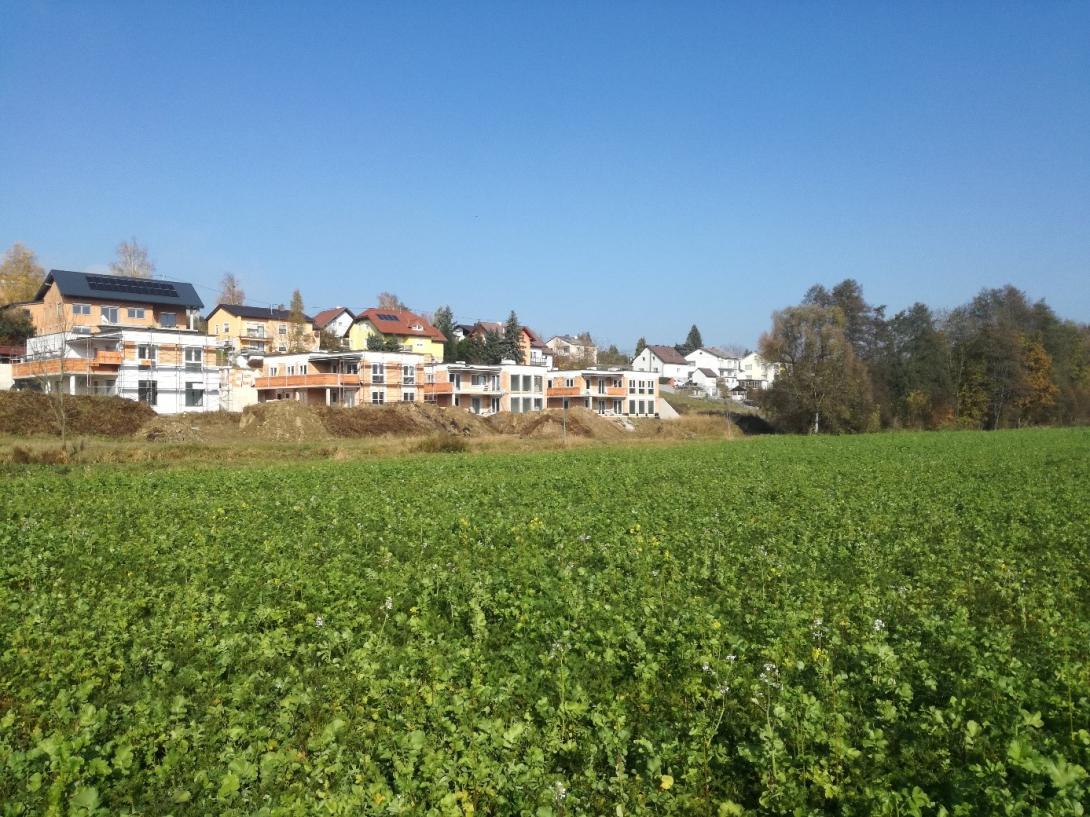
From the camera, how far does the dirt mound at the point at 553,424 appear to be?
6825cm

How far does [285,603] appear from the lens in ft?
32.3

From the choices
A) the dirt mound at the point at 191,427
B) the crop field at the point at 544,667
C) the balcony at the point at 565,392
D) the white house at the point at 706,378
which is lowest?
the crop field at the point at 544,667

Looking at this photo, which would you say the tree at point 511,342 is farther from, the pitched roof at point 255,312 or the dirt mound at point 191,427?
the dirt mound at point 191,427

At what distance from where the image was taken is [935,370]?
84.9m

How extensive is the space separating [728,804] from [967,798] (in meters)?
1.48

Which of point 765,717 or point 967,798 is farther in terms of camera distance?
point 765,717

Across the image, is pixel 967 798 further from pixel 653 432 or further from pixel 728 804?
pixel 653 432

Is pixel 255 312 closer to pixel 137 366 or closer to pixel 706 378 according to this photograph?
pixel 137 366

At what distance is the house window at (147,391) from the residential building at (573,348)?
86530 millimetres

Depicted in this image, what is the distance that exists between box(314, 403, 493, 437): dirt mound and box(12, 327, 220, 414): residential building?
42.9 ft

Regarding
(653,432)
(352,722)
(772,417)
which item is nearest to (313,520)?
(352,722)

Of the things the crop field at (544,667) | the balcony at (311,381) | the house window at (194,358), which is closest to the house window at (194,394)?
the house window at (194,358)

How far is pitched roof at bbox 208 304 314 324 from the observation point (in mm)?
98000

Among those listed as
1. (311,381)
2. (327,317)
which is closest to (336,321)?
(327,317)
